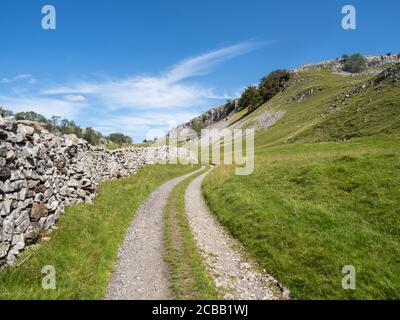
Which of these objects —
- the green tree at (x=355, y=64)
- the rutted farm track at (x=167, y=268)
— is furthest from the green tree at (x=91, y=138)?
the green tree at (x=355, y=64)

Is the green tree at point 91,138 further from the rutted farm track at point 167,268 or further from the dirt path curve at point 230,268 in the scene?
the dirt path curve at point 230,268

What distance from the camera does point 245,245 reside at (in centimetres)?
1556

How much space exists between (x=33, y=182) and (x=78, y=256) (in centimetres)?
444

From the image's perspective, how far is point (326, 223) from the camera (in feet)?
50.3

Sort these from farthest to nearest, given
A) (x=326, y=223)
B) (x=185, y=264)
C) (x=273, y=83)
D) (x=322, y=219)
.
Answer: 1. (x=273, y=83)
2. (x=322, y=219)
3. (x=326, y=223)
4. (x=185, y=264)

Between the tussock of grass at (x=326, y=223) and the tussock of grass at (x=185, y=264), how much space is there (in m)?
2.84

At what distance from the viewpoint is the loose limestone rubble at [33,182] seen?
11.9 meters

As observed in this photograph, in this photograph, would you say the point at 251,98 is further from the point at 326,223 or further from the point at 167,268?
the point at 167,268

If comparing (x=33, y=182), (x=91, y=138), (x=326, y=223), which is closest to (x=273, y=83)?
(x=91, y=138)

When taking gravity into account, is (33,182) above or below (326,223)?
above

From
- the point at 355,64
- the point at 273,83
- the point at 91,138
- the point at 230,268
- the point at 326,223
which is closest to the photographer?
the point at 230,268
